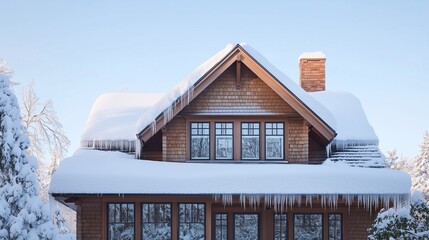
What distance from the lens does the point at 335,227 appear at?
1513cm

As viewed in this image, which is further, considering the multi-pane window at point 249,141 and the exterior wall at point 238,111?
the multi-pane window at point 249,141

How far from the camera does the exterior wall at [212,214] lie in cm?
1412

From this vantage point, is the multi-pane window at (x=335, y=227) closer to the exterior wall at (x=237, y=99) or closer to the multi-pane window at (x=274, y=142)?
the multi-pane window at (x=274, y=142)

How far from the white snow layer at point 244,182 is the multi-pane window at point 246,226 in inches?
63.4

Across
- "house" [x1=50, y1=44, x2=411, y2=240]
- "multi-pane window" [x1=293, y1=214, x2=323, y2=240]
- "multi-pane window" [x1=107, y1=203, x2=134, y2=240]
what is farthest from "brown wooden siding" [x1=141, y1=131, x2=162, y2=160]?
"multi-pane window" [x1=293, y1=214, x2=323, y2=240]

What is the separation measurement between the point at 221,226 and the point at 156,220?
6.43 ft

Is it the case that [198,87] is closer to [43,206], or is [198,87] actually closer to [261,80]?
[261,80]

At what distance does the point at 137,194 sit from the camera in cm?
1309

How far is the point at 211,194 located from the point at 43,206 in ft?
15.4

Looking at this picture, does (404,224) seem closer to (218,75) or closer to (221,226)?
(221,226)

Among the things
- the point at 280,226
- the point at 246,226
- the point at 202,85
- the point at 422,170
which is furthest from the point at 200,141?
the point at 422,170

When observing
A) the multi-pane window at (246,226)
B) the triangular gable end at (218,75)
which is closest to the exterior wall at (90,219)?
the triangular gable end at (218,75)

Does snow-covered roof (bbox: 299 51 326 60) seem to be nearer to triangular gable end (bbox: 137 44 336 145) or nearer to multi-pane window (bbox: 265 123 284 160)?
multi-pane window (bbox: 265 123 284 160)

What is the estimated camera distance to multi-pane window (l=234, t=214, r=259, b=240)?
15.1 m
